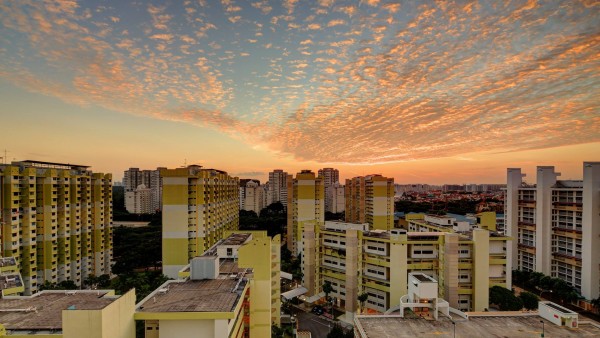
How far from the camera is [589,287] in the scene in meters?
28.5

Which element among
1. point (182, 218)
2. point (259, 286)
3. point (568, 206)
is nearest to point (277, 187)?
point (182, 218)

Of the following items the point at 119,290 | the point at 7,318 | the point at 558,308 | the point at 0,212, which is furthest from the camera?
the point at 119,290

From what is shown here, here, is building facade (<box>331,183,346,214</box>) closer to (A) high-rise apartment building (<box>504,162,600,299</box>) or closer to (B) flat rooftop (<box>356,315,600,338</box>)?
(A) high-rise apartment building (<box>504,162,600,299</box>)

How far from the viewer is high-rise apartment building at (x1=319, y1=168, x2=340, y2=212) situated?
292 ft

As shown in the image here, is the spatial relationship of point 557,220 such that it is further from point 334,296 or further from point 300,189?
point 300,189

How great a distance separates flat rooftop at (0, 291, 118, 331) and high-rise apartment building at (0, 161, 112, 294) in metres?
15.7

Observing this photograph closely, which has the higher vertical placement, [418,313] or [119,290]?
[418,313]

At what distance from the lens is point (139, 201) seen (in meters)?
85.9

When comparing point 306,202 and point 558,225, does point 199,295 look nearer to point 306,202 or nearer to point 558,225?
point 558,225

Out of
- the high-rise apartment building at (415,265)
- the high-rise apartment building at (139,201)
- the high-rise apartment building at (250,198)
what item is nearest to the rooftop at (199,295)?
the high-rise apartment building at (415,265)

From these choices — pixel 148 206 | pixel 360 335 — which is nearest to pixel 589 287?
pixel 360 335

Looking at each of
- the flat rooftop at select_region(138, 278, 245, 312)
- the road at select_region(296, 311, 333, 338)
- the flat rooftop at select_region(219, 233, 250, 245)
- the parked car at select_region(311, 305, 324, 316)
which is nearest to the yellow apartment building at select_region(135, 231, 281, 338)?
the flat rooftop at select_region(138, 278, 245, 312)

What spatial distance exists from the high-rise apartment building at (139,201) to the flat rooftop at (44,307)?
243 feet

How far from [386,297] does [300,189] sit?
2491cm
